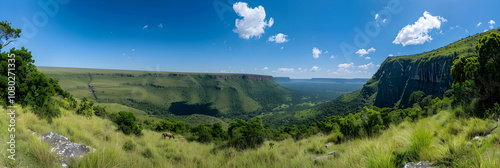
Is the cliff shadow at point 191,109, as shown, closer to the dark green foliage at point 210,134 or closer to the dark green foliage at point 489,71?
the dark green foliage at point 210,134

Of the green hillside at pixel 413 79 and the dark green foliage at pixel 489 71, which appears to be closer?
the dark green foliage at pixel 489 71

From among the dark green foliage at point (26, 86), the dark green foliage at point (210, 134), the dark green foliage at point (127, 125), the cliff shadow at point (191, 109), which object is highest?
the dark green foliage at point (26, 86)

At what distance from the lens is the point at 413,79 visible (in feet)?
365

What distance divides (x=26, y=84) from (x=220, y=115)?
507 ft

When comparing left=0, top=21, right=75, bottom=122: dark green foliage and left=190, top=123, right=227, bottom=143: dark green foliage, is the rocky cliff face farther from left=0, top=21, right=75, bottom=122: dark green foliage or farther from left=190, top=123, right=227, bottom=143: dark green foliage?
left=0, top=21, right=75, bottom=122: dark green foliage

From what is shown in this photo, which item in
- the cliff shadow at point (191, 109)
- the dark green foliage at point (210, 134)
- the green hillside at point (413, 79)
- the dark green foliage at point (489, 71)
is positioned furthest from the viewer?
the cliff shadow at point (191, 109)

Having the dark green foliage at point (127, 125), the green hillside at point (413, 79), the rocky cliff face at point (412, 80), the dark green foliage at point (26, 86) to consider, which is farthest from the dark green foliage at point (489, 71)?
the rocky cliff face at point (412, 80)

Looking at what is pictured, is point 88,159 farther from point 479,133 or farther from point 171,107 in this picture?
point 171,107

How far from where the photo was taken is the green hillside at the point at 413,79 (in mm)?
83625

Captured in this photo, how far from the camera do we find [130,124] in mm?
12906

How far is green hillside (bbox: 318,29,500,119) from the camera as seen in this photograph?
274 feet

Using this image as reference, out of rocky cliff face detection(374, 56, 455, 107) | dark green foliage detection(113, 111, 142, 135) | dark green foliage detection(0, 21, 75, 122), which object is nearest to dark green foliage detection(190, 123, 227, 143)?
dark green foliage detection(113, 111, 142, 135)

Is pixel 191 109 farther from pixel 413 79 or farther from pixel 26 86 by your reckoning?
pixel 413 79

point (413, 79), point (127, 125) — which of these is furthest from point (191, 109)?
point (413, 79)
